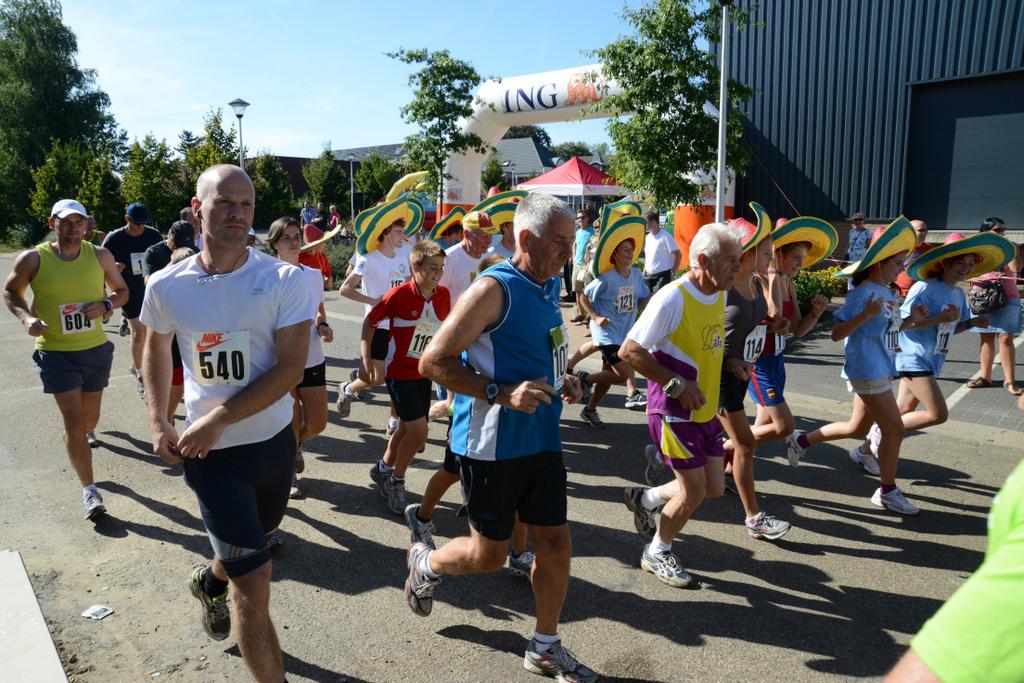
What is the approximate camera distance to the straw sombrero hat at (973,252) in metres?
5.12

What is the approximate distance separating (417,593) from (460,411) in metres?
0.94

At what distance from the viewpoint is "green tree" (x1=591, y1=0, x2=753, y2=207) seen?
12859mm

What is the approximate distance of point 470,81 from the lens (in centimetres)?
1891

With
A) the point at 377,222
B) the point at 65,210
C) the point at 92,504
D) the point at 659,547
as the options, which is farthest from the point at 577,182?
the point at 659,547

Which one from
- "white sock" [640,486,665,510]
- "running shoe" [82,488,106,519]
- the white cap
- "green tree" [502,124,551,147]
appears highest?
"green tree" [502,124,551,147]

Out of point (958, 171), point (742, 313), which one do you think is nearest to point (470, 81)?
point (958, 171)

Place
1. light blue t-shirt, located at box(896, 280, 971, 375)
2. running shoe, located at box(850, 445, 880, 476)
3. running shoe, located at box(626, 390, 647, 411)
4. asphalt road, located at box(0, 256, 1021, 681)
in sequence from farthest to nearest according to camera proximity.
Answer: running shoe, located at box(626, 390, 647, 411), running shoe, located at box(850, 445, 880, 476), light blue t-shirt, located at box(896, 280, 971, 375), asphalt road, located at box(0, 256, 1021, 681)

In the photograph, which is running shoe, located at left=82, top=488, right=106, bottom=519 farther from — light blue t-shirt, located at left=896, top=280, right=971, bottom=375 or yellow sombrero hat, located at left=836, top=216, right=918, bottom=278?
light blue t-shirt, located at left=896, top=280, right=971, bottom=375

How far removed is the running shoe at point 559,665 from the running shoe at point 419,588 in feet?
1.84

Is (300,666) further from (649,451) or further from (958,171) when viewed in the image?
(958,171)

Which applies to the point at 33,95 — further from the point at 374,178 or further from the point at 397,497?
the point at 397,497

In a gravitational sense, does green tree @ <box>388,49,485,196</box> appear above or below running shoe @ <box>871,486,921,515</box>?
above

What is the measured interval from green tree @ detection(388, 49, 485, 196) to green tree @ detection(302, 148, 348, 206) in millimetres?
24411

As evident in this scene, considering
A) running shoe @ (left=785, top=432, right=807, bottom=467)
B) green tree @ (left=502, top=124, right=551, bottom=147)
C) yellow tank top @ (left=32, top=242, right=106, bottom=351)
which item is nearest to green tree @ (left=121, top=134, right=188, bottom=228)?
yellow tank top @ (left=32, top=242, right=106, bottom=351)
